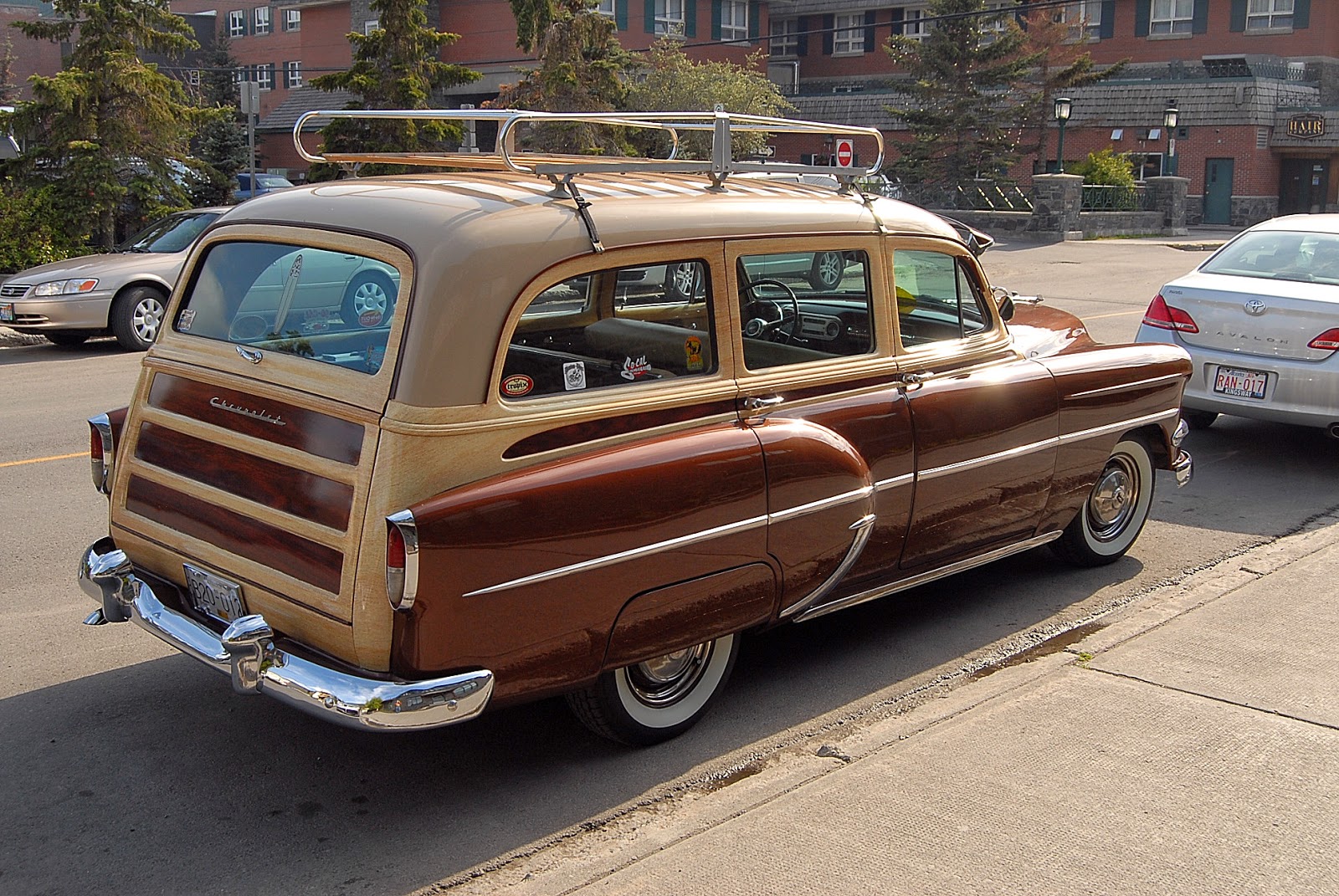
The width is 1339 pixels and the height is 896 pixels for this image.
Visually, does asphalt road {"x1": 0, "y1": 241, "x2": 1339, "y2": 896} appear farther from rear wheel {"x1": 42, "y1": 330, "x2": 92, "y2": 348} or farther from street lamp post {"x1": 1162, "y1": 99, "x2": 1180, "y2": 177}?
street lamp post {"x1": 1162, "y1": 99, "x2": 1180, "y2": 177}

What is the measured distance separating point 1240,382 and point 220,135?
38413 millimetres

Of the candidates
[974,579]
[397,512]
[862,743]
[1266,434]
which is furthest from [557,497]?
[1266,434]

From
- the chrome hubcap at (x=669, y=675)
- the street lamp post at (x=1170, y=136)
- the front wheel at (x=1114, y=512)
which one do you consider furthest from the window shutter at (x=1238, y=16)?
the chrome hubcap at (x=669, y=675)

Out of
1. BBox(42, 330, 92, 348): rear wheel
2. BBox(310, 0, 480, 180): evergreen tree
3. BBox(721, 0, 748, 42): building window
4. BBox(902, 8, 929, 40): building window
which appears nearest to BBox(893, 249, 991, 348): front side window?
BBox(42, 330, 92, 348): rear wheel

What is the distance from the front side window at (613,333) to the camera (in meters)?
3.99

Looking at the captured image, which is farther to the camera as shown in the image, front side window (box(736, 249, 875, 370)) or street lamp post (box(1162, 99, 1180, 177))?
street lamp post (box(1162, 99, 1180, 177))

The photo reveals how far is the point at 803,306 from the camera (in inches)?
191

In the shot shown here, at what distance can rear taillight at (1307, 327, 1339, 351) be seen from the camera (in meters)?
8.07

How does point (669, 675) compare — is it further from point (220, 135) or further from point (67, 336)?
point (220, 135)

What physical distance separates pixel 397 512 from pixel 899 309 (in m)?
2.43

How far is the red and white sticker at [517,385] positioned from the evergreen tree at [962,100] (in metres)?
39.3

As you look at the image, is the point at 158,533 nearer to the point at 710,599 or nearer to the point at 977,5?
the point at 710,599

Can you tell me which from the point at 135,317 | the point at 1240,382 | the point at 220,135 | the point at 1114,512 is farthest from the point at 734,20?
the point at 1114,512

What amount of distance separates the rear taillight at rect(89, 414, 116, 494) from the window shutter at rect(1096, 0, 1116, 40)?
2074 inches
